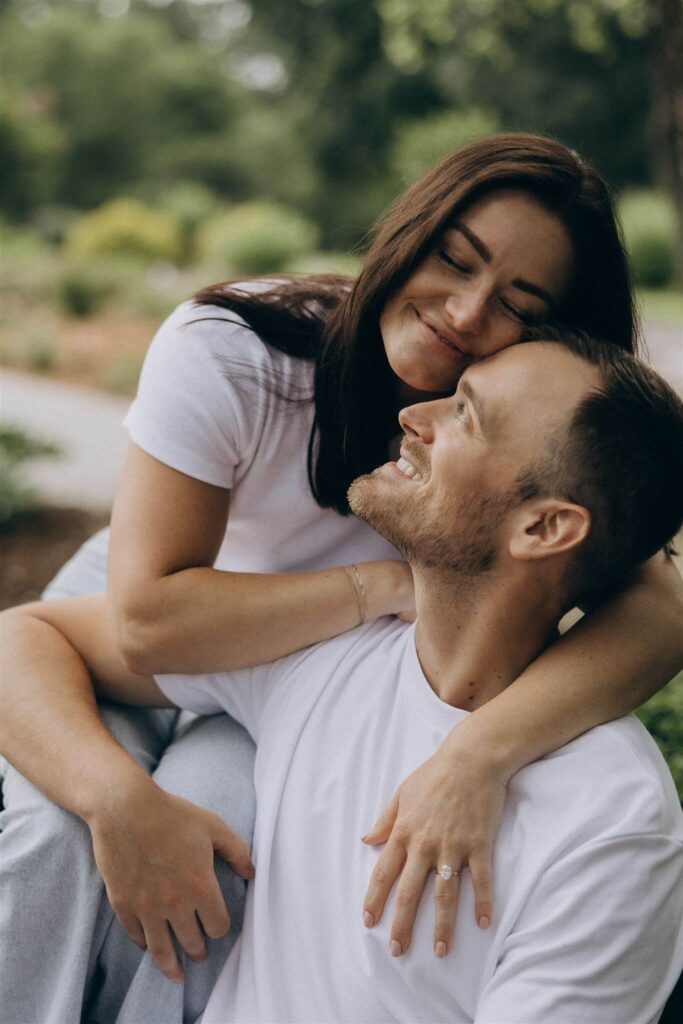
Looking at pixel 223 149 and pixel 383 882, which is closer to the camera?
pixel 383 882

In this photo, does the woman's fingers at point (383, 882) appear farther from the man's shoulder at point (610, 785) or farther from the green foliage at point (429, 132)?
the green foliage at point (429, 132)

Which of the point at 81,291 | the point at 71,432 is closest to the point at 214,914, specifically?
the point at 71,432

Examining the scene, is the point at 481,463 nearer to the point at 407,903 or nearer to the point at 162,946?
the point at 407,903

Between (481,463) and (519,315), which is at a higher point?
(519,315)

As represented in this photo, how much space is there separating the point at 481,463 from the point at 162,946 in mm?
1047

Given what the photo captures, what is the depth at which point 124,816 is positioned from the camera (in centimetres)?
183

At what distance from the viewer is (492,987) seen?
1.59 meters

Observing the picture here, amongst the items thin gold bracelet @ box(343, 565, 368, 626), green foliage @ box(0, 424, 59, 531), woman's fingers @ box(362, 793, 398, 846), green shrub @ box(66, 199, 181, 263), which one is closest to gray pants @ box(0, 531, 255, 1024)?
woman's fingers @ box(362, 793, 398, 846)

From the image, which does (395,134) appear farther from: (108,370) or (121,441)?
(121,441)

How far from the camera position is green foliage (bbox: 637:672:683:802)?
265cm

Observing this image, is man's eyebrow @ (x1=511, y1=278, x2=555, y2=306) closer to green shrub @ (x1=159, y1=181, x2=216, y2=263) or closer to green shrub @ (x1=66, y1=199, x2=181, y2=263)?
green shrub @ (x1=66, y1=199, x2=181, y2=263)

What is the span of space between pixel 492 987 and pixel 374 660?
2.30 ft

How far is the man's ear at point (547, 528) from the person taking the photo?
72.5 inches

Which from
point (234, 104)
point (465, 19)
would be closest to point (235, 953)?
point (465, 19)
